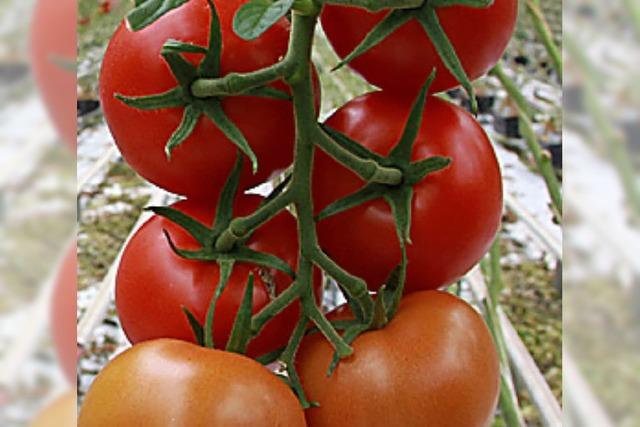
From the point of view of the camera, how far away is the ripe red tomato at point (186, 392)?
0.93 feet

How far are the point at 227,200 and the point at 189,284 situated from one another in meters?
0.04

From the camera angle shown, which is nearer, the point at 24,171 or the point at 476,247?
the point at 24,171

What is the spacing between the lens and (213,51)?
300 mm

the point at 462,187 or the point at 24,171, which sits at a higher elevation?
the point at 24,171

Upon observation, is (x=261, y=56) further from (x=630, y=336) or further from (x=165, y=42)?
(x=630, y=336)

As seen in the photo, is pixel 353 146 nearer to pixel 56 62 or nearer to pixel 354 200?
pixel 354 200

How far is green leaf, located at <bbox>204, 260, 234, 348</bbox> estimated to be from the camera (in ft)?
0.99

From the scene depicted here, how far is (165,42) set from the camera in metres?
0.31

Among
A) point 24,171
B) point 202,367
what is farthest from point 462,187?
point 24,171

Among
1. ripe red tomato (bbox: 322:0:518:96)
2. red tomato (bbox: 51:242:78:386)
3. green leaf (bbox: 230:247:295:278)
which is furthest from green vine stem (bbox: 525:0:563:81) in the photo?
red tomato (bbox: 51:242:78:386)

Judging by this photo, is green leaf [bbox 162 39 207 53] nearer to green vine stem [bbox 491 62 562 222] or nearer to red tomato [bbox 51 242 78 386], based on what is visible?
red tomato [bbox 51 242 78 386]

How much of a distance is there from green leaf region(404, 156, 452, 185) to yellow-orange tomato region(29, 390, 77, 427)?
0.17 m

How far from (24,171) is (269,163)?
8.0 inches

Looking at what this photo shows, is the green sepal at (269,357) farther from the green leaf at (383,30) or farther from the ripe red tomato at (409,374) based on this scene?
the green leaf at (383,30)
